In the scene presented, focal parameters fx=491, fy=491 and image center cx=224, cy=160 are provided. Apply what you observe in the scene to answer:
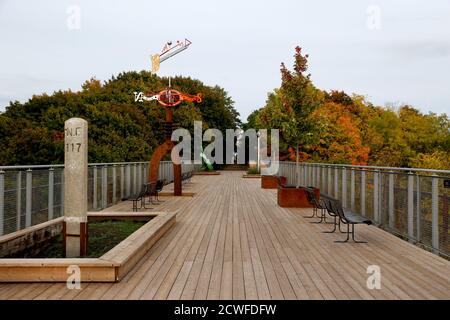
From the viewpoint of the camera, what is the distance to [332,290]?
210 inches

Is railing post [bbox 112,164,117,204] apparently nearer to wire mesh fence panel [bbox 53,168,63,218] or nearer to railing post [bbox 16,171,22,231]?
wire mesh fence panel [bbox 53,168,63,218]

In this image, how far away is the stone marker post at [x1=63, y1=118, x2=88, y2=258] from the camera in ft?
21.9

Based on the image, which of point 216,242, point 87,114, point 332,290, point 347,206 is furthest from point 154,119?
point 332,290

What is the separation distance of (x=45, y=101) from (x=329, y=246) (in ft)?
141

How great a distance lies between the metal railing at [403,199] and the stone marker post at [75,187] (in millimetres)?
5024

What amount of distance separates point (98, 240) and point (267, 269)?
9.93 ft

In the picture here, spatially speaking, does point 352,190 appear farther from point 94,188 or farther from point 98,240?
point 98,240

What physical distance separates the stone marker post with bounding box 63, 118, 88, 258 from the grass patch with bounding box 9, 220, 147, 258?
0.27 metres

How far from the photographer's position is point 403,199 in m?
8.97

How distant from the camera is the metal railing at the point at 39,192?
26.7ft

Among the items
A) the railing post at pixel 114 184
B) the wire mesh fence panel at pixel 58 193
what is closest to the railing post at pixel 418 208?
the wire mesh fence panel at pixel 58 193

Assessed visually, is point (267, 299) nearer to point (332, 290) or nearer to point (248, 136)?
point (332, 290)

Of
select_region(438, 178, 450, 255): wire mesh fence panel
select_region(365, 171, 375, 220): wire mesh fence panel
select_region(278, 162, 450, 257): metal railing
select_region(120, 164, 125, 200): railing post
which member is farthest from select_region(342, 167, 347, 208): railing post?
select_region(120, 164, 125, 200): railing post
